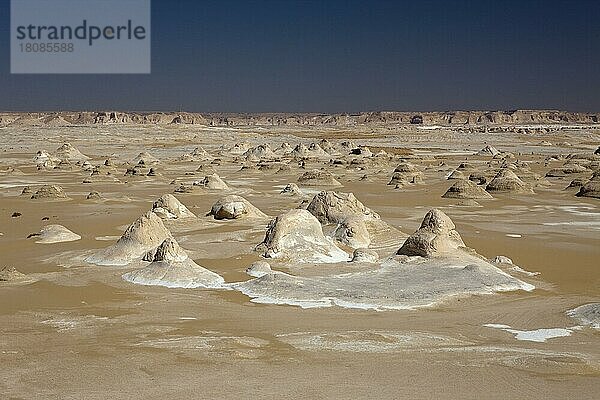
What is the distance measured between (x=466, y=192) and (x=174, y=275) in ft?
44.3

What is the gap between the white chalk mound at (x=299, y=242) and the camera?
10914mm

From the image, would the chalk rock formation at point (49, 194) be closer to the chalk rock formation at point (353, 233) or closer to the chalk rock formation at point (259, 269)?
the chalk rock formation at point (353, 233)

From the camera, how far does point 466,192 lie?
69.2ft

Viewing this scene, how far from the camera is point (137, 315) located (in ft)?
25.8

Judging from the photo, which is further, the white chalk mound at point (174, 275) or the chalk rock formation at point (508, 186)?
the chalk rock formation at point (508, 186)

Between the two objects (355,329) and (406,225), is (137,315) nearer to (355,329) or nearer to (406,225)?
(355,329)

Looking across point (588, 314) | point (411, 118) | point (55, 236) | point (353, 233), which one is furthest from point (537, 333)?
point (411, 118)

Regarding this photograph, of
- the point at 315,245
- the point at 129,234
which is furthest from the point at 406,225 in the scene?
the point at 129,234

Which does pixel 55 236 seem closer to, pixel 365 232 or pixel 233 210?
pixel 233 210

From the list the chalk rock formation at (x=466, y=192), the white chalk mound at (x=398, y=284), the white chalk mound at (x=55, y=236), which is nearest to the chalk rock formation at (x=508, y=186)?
the chalk rock formation at (x=466, y=192)

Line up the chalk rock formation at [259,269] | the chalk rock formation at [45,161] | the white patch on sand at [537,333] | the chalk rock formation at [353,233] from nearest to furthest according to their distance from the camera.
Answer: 1. the white patch on sand at [537,333]
2. the chalk rock formation at [259,269]
3. the chalk rock formation at [353,233]
4. the chalk rock formation at [45,161]

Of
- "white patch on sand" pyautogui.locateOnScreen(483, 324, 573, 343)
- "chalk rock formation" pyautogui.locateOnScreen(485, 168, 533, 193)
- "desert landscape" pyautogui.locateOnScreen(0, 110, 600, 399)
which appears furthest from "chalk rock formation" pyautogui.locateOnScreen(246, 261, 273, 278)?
"chalk rock formation" pyautogui.locateOnScreen(485, 168, 533, 193)

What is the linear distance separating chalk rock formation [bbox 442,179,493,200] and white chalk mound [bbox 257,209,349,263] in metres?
10.3

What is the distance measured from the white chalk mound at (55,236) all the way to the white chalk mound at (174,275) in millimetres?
3626
